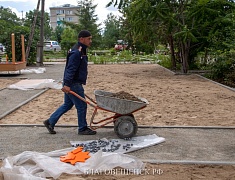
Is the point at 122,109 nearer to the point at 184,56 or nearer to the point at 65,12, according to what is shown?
the point at 184,56

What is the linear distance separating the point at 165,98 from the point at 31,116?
3988 mm

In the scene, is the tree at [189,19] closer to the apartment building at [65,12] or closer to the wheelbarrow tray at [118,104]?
the wheelbarrow tray at [118,104]

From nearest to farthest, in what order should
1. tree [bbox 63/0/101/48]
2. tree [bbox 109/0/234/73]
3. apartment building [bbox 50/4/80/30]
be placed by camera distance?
tree [bbox 109/0/234/73]
tree [bbox 63/0/101/48]
apartment building [bbox 50/4/80/30]

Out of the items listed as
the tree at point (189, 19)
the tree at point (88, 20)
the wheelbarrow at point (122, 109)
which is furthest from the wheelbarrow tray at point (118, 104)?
the tree at point (88, 20)

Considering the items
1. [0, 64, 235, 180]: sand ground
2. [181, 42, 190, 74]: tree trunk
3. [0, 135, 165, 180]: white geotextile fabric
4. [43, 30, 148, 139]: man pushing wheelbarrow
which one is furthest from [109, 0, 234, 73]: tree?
[0, 135, 165, 180]: white geotextile fabric

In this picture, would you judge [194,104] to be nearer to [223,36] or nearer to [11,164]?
[11,164]

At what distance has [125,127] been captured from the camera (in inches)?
233

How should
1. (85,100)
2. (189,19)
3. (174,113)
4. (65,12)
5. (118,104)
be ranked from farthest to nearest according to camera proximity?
(65,12)
(189,19)
(174,113)
(85,100)
(118,104)

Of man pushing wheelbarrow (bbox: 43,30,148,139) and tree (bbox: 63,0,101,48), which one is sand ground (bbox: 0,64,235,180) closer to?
man pushing wheelbarrow (bbox: 43,30,148,139)

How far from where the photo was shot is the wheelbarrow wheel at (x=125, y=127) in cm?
591

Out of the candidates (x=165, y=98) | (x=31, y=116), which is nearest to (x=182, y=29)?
(x=165, y=98)

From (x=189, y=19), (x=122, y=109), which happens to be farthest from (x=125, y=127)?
(x=189, y=19)

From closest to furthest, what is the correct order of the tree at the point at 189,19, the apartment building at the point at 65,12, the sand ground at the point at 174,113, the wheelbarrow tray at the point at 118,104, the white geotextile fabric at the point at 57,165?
the white geotextile fabric at the point at 57,165 → the sand ground at the point at 174,113 → the wheelbarrow tray at the point at 118,104 → the tree at the point at 189,19 → the apartment building at the point at 65,12

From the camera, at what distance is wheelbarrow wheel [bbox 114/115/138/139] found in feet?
19.4
